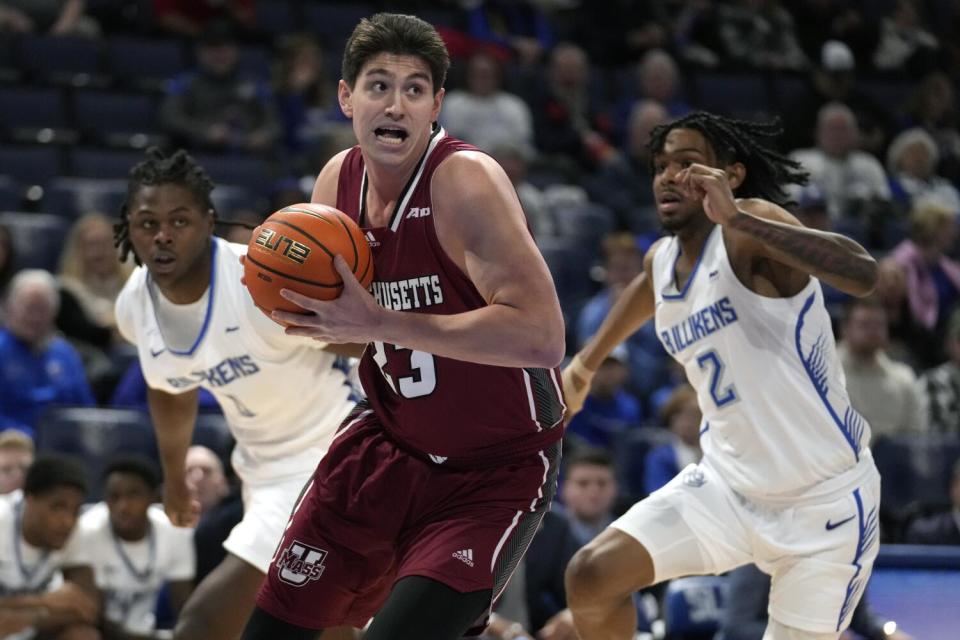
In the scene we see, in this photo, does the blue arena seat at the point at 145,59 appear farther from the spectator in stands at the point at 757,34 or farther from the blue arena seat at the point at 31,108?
the spectator in stands at the point at 757,34

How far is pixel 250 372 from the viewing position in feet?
15.3

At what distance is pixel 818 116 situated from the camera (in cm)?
1098

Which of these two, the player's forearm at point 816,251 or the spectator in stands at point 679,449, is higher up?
the player's forearm at point 816,251

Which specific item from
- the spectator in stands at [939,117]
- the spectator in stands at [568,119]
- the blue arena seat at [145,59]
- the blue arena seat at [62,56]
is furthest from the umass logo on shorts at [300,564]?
the spectator in stands at [939,117]

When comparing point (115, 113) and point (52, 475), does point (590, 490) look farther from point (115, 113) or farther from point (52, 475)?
point (115, 113)

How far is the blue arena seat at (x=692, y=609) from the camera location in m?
6.21

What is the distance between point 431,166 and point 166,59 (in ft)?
23.3

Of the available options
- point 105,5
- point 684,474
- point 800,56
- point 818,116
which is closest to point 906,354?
point 818,116

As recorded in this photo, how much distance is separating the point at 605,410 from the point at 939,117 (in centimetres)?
492

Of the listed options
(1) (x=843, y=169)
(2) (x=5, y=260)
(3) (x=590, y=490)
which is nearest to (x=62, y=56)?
(2) (x=5, y=260)

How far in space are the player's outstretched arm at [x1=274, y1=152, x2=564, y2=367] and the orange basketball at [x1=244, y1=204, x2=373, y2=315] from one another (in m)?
0.05

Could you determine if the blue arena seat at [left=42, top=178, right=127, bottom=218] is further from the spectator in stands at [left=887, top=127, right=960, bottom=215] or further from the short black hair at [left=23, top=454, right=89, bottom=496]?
the spectator in stands at [left=887, top=127, right=960, bottom=215]

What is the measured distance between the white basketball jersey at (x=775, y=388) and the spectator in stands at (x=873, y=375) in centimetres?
380

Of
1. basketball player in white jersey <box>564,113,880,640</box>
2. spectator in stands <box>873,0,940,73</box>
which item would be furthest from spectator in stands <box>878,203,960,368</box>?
basketball player in white jersey <box>564,113,880,640</box>
